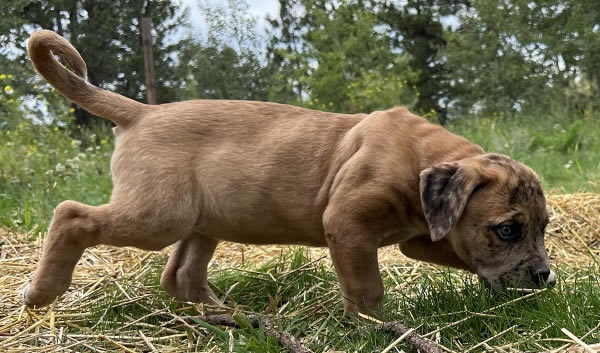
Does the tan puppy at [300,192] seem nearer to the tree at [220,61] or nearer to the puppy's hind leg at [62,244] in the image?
the puppy's hind leg at [62,244]

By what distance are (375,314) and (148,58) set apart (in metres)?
6.94

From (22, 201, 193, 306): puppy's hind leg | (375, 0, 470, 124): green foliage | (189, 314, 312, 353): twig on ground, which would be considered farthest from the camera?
(375, 0, 470, 124): green foliage

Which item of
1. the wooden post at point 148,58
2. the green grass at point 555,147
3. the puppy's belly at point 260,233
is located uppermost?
the wooden post at point 148,58

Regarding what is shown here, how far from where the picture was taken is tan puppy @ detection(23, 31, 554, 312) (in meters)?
3.28

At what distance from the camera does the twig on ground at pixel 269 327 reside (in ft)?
9.23

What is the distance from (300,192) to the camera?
3564 millimetres

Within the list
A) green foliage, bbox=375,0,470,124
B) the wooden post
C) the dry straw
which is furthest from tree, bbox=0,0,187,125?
green foliage, bbox=375,0,470,124

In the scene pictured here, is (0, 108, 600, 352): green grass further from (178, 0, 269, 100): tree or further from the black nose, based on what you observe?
(178, 0, 269, 100): tree

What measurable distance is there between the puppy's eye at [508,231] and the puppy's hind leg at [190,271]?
1.56m

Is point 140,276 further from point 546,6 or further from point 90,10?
point 546,6

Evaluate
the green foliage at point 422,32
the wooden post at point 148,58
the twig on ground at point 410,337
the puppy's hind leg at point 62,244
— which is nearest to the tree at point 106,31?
the wooden post at point 148,58

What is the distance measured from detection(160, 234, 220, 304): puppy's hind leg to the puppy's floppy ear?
1371mm

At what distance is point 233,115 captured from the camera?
3764 millimetres

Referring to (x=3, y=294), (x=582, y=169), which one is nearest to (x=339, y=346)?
(x=3, y=294)
